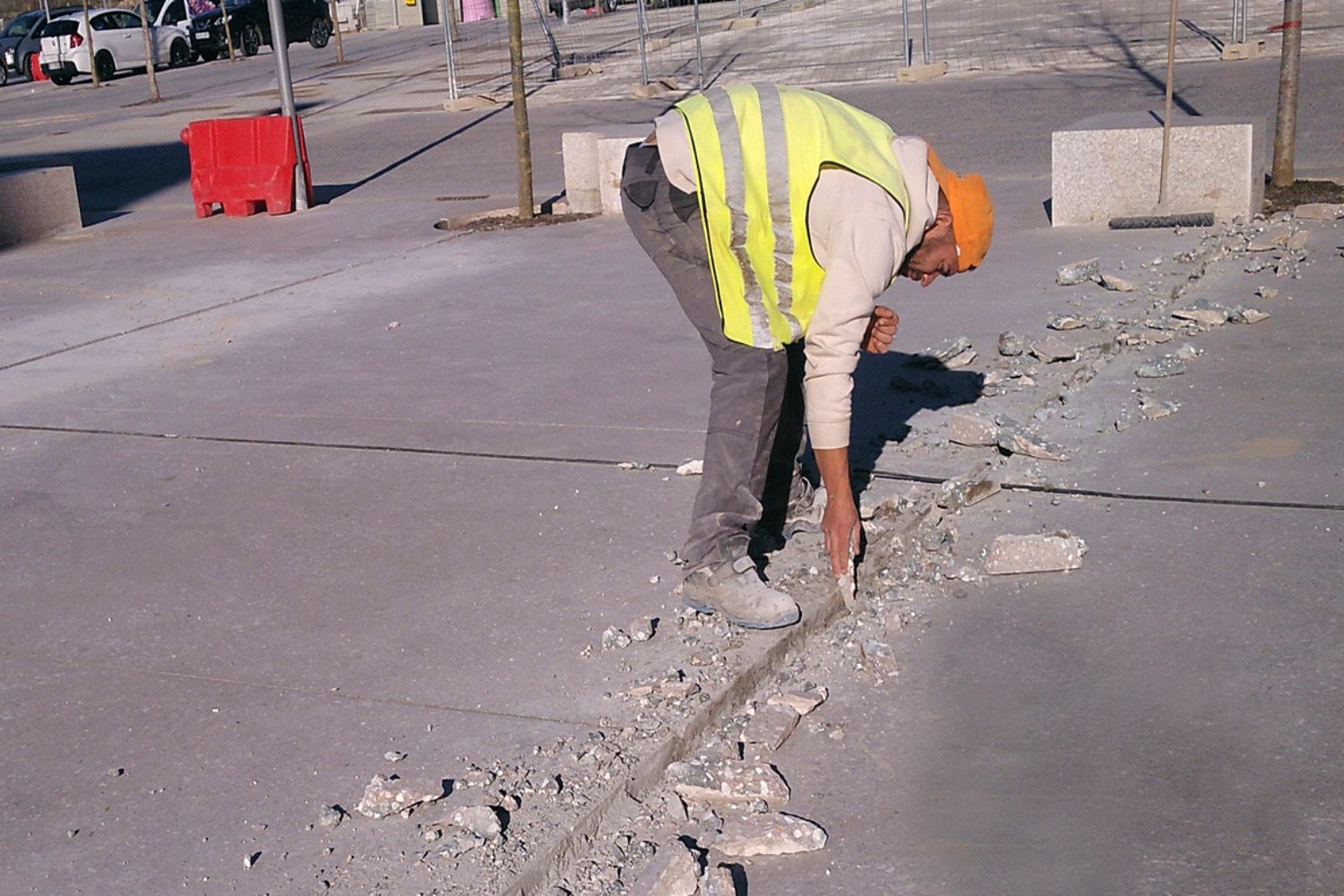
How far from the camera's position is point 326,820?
3150 millimetres

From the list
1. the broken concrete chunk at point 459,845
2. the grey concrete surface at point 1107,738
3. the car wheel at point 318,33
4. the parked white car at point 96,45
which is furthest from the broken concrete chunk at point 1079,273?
the car wheel at point 318,33

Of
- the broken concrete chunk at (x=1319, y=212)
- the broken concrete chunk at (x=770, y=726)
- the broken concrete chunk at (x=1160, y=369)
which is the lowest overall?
the broken concrete chunk at (x=770, y=726)

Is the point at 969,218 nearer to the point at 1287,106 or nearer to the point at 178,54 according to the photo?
the point at 1287,106

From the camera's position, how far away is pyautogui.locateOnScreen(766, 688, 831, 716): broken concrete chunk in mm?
3670

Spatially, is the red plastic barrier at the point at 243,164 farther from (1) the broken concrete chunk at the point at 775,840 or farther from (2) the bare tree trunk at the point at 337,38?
(2) the bare tree trunk at the point at 337,38

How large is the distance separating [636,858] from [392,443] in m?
3.25

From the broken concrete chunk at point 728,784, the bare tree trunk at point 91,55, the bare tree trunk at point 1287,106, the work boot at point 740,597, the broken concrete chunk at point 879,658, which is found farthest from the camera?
the bare tree trunk at point 91,55

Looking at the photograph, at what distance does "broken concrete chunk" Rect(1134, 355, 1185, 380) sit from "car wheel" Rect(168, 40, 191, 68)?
125 feet

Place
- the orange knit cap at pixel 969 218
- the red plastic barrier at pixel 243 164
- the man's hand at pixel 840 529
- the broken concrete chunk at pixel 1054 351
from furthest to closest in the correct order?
1. the red plastic barrier at pixel 243 164
2. the broken concrete chunk at pixel 1054 351
3. the man's hand at pixel 840 529
4. the orange knit cap at pixel 969 218

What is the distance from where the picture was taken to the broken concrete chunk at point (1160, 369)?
6188 mm

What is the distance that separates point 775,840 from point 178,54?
4082 centimetres

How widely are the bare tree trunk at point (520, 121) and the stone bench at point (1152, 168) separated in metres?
4.15

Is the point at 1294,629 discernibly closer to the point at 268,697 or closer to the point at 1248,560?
the point at 1248,560

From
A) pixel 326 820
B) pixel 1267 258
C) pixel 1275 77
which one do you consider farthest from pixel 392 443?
pixel 1275 77
